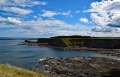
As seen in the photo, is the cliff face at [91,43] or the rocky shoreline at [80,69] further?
the cliff face at [91,43]

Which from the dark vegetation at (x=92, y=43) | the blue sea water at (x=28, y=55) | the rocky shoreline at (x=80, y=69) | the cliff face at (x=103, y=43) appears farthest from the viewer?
the dark vegetation at (x=92, y=43)

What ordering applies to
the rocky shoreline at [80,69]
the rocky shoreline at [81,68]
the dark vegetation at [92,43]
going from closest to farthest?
the rocky shoreline at [81,68]
the rocky shoreline at [80,69]
the dark vegetation at [92,43]

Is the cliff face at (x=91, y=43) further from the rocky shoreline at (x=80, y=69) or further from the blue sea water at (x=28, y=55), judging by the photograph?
the rocky shoreline at (x=80, y=69)

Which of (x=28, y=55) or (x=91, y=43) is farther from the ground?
(x=91, y=43)

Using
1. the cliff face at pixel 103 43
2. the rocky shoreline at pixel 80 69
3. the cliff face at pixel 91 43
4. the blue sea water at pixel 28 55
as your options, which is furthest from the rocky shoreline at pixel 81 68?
the cliff face at pixel 91 43

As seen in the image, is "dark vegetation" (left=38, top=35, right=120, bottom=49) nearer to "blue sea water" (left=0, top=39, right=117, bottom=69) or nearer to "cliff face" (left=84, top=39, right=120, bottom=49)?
"cliff face" (left=84, top=39, right=120, bottom=49)

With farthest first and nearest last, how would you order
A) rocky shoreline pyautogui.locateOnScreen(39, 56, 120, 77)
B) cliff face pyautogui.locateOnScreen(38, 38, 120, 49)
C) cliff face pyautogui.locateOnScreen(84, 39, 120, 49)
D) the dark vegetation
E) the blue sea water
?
the dark vegetation → cliff face pyautogui.locateOnScreen(38, 38, 120, 49) → cliff face pyautogui.locateOnScreen(84, 39, 120, 49) → the blue sea water → rocky shoreline pyautogui.locateOnScreen(39, 56, 120, 77)

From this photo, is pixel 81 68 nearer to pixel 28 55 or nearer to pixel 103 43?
pixel 28 55

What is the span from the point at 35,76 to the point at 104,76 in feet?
77.0

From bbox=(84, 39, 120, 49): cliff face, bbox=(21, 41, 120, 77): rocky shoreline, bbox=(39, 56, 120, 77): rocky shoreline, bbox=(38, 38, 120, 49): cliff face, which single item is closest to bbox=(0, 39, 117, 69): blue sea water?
bbox=(21, 41, 120, 77): rocky shoreline

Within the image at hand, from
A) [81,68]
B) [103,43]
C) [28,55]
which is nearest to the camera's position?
[81,68]

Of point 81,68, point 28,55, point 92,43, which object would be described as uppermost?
point 92,43

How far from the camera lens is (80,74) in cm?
4409

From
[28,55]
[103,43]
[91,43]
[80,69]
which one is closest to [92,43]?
[91,43]
